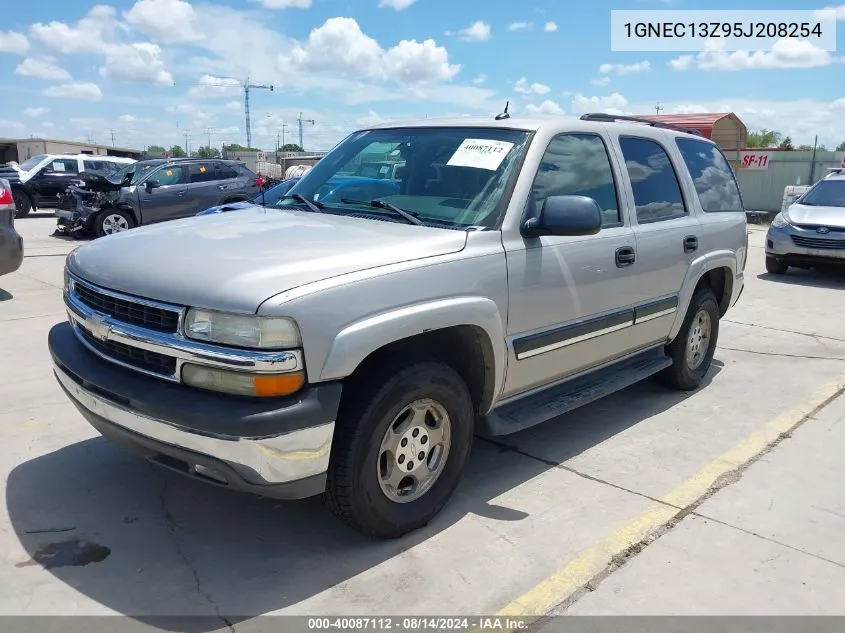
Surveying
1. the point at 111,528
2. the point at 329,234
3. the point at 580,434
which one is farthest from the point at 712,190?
the point at 111,528

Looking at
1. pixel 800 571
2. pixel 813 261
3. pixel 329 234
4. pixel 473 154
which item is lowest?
pixel 800 571

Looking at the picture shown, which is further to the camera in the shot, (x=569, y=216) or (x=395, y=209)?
(x=395, y=209)


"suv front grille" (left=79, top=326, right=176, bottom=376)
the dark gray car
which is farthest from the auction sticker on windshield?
the dark gray car

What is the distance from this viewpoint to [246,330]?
8.77 ft

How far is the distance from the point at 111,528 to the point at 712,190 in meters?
4.66

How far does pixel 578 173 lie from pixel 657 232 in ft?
2.72

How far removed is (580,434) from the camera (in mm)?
4711

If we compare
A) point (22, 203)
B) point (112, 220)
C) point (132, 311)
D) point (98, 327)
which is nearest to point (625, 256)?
point (132, 311)

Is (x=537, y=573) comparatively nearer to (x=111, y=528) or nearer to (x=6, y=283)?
(x=111, y=528)

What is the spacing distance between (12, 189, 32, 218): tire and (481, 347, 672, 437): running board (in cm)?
1953

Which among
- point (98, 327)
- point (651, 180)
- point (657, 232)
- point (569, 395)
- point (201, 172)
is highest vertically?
point (201, 172)

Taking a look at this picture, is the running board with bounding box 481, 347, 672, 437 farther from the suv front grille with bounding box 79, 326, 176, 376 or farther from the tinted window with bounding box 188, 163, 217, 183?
the tinted window with bounding box 188, 163, 217, 183

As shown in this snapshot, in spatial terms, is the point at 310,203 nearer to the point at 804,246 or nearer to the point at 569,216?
the point at 569,216

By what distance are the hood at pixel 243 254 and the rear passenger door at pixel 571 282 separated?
52 centimetres
